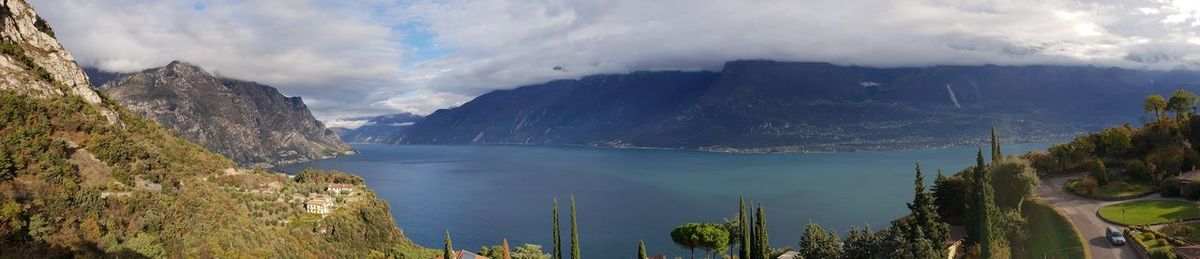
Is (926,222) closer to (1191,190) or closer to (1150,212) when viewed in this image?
(1150,212)

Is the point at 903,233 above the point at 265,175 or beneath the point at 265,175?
beneath

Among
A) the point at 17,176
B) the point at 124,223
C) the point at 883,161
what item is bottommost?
the point at 883,161

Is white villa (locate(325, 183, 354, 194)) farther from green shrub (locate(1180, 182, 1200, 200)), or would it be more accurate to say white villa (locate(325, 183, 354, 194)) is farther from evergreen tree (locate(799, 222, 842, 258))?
green shrub (locate(1180, 182, 1200, 200))

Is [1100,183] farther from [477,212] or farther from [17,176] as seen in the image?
[477,212]

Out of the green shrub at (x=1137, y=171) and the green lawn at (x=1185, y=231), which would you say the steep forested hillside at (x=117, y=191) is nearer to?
the green lawn at (x=1185, y=231)

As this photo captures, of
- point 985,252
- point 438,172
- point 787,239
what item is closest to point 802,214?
Result: point 787,239

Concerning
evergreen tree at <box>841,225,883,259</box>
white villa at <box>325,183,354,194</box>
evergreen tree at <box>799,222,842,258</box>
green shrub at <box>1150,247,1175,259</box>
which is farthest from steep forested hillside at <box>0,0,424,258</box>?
green shrub at <box>1150,247,1175,259</box>

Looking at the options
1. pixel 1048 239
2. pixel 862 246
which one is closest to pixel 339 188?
pixel 862 246
